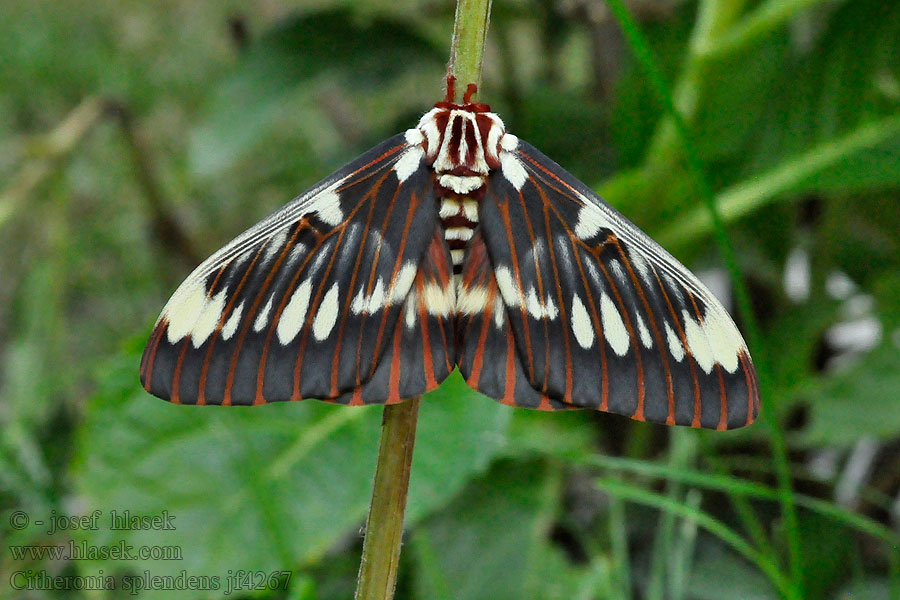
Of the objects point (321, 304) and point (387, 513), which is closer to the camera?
point (387, 513)

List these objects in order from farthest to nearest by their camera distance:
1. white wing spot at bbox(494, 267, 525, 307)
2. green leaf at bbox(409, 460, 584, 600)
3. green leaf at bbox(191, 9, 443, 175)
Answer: green leaf at bbox(191, 9, 443, 175)
green leaf at bbox(409, 460, 584, 600)
white wing spot at bbox(494, 267, 525, 307)

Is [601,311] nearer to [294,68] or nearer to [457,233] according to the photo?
[457,233]

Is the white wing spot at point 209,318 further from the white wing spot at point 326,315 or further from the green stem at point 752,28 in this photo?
the green stem at point 752,28

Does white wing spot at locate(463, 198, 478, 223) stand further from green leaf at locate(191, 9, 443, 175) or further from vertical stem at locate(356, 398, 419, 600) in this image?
green leaf at locate(191, 9, 443, 175)

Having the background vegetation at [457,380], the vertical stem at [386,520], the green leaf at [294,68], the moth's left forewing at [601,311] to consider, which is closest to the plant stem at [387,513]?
the vertical stem at [386,520]

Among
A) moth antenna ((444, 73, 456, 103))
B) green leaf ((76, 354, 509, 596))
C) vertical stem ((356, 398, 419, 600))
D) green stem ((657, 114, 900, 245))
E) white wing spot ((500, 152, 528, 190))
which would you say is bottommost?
vertical stem ((356, 398, 419, 600))

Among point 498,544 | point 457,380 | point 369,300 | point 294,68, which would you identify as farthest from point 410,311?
point 294,68

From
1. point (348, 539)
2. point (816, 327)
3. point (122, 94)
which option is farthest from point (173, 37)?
point (816, 327)

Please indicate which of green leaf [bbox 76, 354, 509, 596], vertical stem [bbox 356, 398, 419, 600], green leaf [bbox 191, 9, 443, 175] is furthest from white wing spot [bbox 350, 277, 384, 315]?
green leaf [bbox 191, 9, 443, 175]
